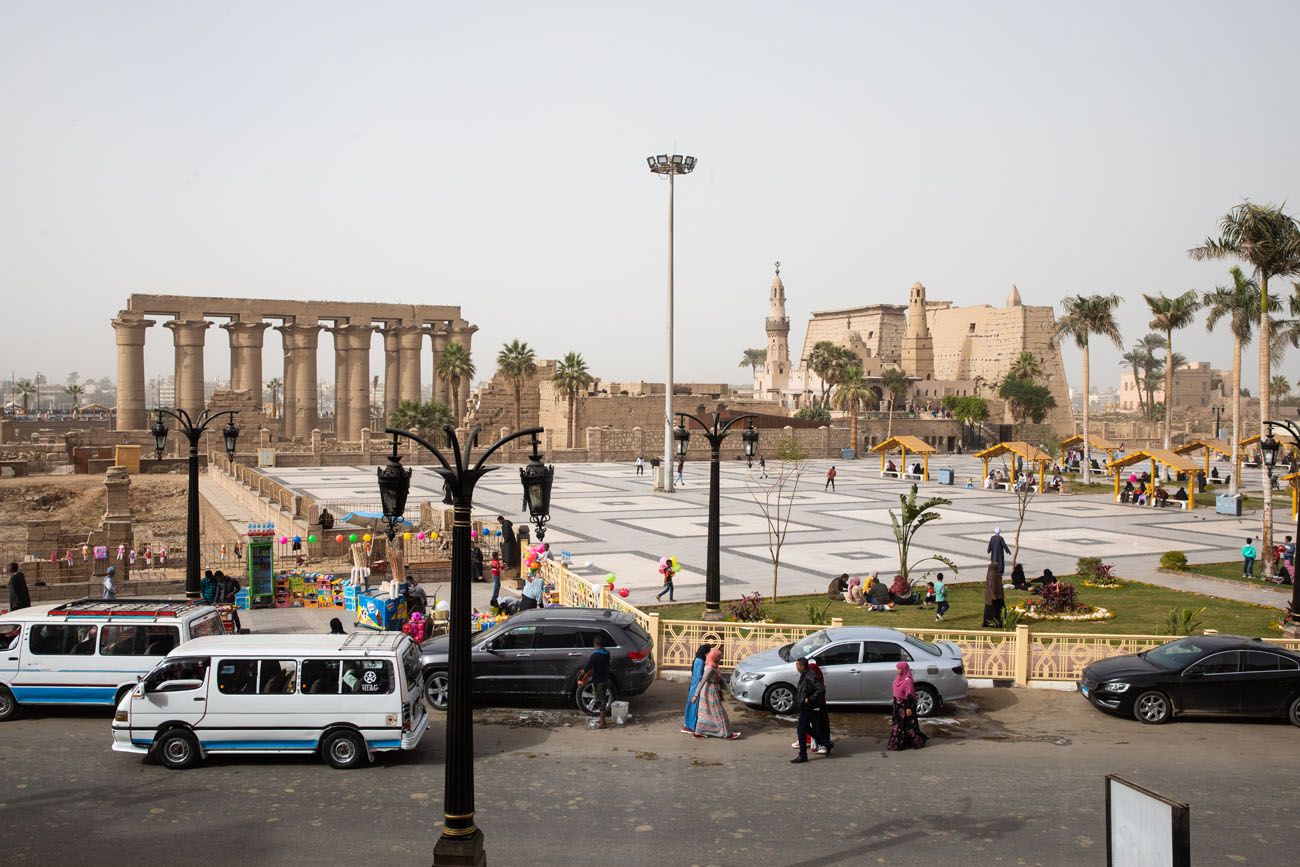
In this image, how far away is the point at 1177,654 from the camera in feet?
45.5

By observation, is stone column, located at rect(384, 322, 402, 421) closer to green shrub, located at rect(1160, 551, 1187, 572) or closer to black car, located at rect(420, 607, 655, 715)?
green shrub, located at rect(1160, 551, 1187, 572)

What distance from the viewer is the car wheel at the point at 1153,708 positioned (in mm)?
13508

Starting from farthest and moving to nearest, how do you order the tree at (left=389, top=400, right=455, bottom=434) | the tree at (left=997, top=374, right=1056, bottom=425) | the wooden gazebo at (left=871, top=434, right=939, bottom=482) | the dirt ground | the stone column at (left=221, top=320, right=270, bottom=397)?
1. the tree at (left=997, top=374, right=1056, bottom=425)
2. the stone column at (left=221, top=320, right=270, bottom=397)
3. the tree at (left=389, top=400, right=455, bottom=434)
4. the wooden gazebo at (left=871, top=434, right=939, bottom=482)
5. the dirt ground

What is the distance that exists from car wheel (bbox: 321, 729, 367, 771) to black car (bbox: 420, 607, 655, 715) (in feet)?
7.91

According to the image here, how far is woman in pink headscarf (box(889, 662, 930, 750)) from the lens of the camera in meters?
12.2

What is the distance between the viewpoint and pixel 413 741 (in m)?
11.5

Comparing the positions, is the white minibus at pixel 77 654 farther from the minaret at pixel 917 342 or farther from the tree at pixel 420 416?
the minaret at pixel 917 342

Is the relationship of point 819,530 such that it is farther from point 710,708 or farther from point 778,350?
point 778,350

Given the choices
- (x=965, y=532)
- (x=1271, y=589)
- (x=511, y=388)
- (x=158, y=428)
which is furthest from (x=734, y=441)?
A: (x=158, y=428)

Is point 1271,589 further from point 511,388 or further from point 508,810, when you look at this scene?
point 511,388

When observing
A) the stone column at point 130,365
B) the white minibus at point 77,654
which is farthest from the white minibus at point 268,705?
the stone column at point 130,365

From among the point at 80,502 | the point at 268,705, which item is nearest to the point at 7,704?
the point at 268,705

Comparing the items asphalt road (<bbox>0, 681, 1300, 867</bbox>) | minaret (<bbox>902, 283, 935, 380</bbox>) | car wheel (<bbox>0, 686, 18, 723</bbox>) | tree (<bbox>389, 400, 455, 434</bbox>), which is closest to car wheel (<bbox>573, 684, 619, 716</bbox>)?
asphalt road (<bbox>0, 681, 1300, 867</bbox>)

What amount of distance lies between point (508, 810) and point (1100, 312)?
2158 inches
